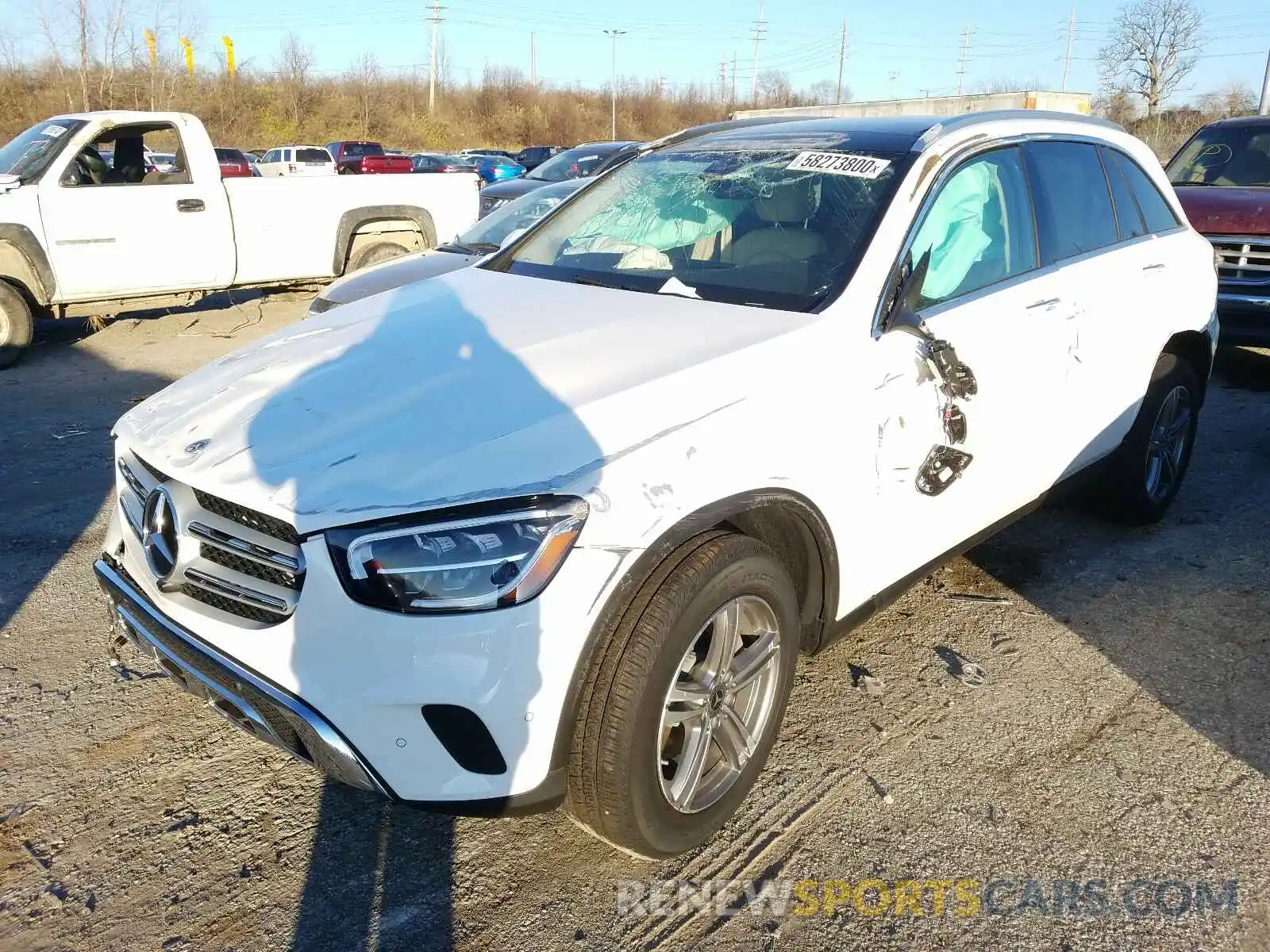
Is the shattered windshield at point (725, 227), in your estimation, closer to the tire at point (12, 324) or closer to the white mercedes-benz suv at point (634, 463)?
the white mercedes-benz suv at point (634, 463)

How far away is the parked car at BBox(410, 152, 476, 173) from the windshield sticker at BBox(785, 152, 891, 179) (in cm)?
2580

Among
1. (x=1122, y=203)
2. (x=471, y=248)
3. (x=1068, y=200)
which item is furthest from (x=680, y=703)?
(x=471, y=248)

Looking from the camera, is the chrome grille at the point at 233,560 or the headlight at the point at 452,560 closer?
the headlight at the point at 452,560

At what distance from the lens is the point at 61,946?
2.32m

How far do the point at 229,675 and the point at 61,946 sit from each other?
2.60ft

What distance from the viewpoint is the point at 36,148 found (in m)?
8.85

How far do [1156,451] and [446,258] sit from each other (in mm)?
4826

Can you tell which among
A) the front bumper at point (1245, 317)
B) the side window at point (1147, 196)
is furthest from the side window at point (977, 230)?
the front bumper at point (1245, 317)

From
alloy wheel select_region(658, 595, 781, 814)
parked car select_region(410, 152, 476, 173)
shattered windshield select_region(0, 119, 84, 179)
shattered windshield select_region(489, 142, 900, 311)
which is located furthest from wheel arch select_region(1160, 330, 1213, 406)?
parked car select_region(410, 152, 476, 173)

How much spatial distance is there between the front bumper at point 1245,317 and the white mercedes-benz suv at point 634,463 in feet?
14.3

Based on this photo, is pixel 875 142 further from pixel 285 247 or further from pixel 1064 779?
pixel 285 247

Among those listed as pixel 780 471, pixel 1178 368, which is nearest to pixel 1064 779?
pixel 780 471

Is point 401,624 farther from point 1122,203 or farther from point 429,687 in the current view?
point 1122,203

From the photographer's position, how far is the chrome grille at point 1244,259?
7574 mm
